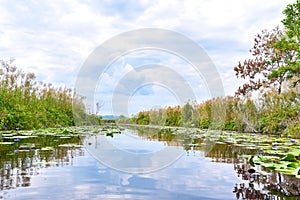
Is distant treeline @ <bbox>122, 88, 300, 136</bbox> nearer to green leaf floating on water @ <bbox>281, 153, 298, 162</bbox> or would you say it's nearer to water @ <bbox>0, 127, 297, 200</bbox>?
green leaf floating on water @ <bbox>281, 153, 298, 162</bbox>

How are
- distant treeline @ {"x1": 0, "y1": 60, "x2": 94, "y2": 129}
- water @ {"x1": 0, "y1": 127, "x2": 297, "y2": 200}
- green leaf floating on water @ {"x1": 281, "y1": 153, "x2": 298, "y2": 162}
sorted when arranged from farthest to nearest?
distant treeline @ {"x1": 0, "y1": 60, "x2": 94, "y2": 129} < green leaf floating on water @ {"x1": 281, "y1": 153, "x2": 298, "y2": 162} < water @ {"x1": 0, "y1": 127, "x2": 297, "y2": 200}

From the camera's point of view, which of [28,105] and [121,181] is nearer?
[121,181]

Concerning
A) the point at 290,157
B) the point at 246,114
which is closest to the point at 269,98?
the point at 246,114

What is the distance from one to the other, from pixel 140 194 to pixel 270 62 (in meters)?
12.6

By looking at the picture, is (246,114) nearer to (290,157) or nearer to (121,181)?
(290,157)

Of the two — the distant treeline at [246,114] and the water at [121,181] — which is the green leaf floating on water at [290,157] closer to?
the water at [121,181]

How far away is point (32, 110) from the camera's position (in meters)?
10.4

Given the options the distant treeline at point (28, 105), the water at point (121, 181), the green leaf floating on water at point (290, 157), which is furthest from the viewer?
the distant treeline at point (28, 105)

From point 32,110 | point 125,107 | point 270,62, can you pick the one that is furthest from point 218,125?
point 32,110

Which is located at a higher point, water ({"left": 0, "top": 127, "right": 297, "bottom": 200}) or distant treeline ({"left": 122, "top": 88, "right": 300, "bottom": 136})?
distant treeline ({"left": 122, "top": 88, "right": 300, "bottom": 136})

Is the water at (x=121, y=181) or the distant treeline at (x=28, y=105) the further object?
the distant treeline at (x=28, y=105)

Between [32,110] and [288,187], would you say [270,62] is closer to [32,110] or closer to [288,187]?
[32,110]

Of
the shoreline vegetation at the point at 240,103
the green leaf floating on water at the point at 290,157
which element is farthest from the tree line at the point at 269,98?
the green leaf floating on water at the point at 290,157

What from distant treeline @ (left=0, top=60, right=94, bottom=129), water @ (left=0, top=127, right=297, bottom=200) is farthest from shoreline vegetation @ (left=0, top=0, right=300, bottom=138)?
water @ (left=0, top=127, right=297, bottom=200)
